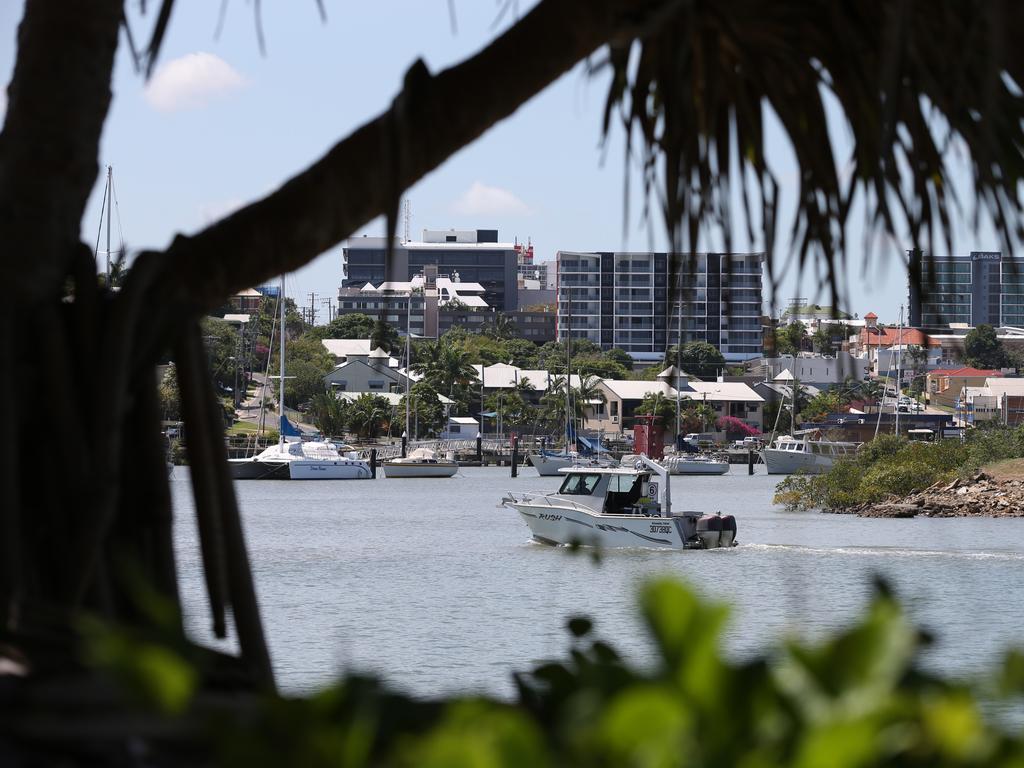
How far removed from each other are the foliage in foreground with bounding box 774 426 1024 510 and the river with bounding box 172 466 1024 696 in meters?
1.35

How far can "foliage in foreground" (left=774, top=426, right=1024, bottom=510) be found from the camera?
52719mm

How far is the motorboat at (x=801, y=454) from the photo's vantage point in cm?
8938

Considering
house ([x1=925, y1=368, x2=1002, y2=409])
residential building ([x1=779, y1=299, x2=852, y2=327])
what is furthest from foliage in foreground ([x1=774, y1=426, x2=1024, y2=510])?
house ([x1=925, y1=368, x2=1002, y2=409])

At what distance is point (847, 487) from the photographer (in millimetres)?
52750

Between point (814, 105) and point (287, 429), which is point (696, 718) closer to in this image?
point (814, 105)

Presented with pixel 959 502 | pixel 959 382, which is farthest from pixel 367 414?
pixel 959 502

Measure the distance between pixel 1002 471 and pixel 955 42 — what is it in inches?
2261

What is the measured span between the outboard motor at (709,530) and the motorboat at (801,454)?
5370cm

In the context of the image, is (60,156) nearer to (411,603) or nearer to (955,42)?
(955,42)

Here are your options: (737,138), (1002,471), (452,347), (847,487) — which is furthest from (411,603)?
(452,347)

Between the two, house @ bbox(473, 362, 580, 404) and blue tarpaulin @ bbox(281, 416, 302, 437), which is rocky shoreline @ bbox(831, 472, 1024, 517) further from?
house @ bbox(473, 362, 580, 404)

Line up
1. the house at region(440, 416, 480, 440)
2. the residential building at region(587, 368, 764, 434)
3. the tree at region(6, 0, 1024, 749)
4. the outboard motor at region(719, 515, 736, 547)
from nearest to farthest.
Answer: the tree at region(6, 0, 1024, 749)
the outboard motor at region(719, 515, 736, 547)
the house at region(440, 416, 480, 440)
the residential building at region(587, 368, 764, 434)

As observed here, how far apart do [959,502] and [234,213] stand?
51.0 metres

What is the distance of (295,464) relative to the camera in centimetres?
7594
